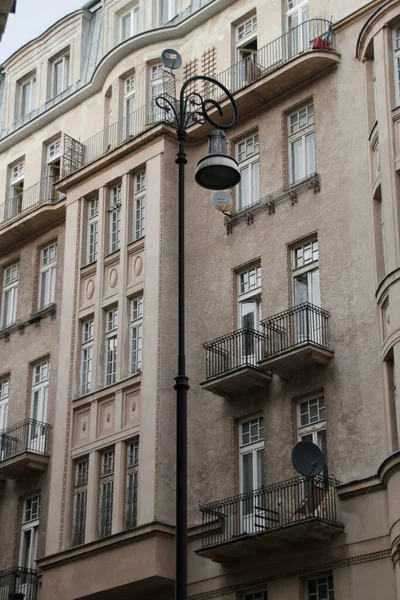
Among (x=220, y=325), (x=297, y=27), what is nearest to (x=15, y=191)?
(x=297, y=27)

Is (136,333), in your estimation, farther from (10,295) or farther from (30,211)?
(10,295)

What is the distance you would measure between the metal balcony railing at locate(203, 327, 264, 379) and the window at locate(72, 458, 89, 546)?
486 centimetres

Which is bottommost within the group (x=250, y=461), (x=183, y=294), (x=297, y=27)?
(x=183, y=294)

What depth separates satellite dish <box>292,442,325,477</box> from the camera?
24.8 metres

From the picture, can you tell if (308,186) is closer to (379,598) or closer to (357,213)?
(357,213)

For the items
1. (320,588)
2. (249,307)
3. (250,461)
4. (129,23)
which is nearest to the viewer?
(320,588)

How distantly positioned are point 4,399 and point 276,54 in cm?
1377

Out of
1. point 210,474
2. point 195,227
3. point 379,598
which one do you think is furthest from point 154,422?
point 379,598

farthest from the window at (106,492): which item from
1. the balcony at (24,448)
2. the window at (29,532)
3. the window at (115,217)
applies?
the window at (115,217)

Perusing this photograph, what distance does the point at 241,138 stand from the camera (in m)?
32.1

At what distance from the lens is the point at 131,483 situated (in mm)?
29594

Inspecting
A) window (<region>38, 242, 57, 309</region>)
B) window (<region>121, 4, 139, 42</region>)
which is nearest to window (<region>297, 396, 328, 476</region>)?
window (<region>38, 242, 57, 309</region>)

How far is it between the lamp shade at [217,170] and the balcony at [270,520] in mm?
7923

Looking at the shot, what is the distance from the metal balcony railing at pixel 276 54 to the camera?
3091cm
